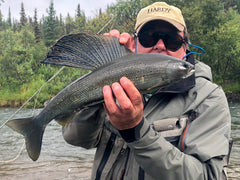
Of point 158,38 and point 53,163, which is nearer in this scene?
point 158,38

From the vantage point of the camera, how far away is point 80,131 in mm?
2506

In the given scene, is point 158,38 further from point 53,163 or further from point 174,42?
point 53,163

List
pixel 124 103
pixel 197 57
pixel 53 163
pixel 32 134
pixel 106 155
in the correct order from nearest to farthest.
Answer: pixel 124 103 → pixel 32 134 → pixel 106 155 → pixel 53 163 → pixel 197 57

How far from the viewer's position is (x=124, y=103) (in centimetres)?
160

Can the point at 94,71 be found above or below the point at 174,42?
below

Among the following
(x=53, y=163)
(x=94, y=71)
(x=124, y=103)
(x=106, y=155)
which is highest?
(x=94, y=71)

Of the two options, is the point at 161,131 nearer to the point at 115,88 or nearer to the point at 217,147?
the point at 217,147

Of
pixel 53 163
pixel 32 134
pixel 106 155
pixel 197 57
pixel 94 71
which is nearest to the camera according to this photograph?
pixel 94 71

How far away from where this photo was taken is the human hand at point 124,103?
1606 mm

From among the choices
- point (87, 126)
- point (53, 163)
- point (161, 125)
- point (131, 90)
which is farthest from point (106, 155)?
point (53, 163)

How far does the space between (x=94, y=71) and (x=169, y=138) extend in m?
0.82

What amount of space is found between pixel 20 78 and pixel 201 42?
Answer: 21.0 meters

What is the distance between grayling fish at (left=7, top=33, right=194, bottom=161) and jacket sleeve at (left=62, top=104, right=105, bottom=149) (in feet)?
1.47

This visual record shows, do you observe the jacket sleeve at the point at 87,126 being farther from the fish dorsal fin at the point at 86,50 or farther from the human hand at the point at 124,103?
the human hand at the point at 124,103
